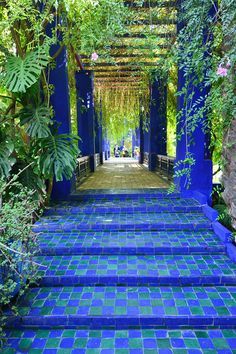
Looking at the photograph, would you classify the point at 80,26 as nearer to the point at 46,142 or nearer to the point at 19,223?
the point at 46,142

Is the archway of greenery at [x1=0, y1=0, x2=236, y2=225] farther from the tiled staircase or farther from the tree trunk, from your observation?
the tiled staircase

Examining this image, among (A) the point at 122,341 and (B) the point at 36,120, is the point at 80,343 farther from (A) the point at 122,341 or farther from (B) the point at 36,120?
(B) the point at 36,120

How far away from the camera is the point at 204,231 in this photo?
11.4ft

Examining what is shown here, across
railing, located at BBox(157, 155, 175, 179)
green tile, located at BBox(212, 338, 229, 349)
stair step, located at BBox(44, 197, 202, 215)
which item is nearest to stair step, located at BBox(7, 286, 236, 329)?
green tile, located at BBox(212, 338, 229, 349)

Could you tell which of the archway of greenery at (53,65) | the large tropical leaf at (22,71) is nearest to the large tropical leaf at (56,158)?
the archway of greenery at (53,65)

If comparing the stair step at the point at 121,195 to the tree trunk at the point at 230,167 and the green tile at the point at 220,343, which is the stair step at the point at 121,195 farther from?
the green tile at the point at 220,343

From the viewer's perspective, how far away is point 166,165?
6570 mm

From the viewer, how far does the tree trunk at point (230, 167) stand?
2.56 metres

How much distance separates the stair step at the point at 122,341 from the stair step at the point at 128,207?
198 cm

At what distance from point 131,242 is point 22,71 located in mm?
2223

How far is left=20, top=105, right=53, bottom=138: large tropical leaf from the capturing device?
3.19 meters

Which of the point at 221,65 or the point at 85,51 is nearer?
the point at 221,65

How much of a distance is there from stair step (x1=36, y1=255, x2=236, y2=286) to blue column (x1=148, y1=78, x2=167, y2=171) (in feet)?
15.9

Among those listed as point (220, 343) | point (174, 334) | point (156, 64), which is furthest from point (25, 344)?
point (156, 64)
